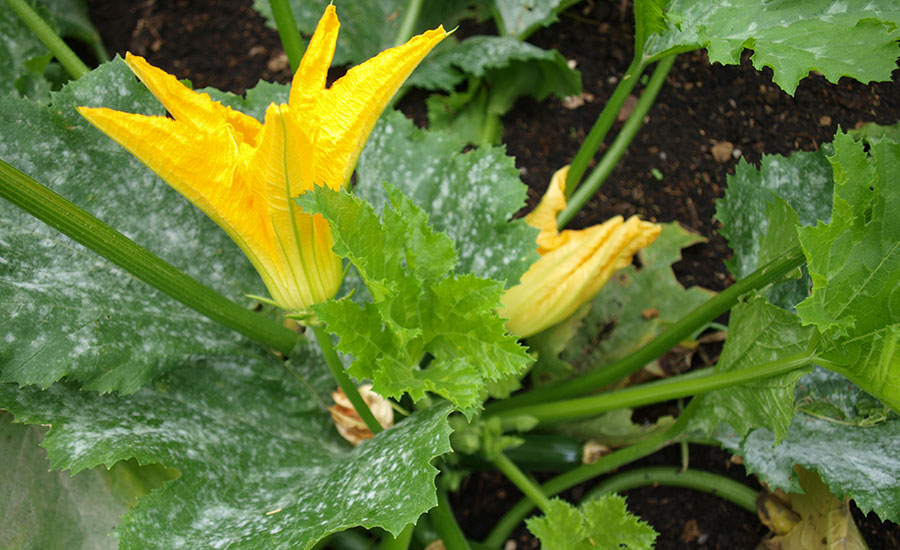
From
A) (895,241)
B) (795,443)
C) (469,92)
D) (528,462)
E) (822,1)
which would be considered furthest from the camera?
(469,92)

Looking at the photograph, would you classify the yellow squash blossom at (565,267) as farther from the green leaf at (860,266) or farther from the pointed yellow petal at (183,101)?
the pointed yellow petal at (183,101)

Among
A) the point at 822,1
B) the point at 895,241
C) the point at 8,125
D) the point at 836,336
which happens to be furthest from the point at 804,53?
the point at 8,125

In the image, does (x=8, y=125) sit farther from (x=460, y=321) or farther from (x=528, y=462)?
(x=528, y=462)

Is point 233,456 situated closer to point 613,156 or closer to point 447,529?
point 447,529

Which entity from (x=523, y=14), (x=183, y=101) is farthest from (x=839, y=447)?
(x=523, y=14)

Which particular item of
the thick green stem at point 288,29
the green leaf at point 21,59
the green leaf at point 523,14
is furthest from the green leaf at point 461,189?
the green leaf at point 21,59

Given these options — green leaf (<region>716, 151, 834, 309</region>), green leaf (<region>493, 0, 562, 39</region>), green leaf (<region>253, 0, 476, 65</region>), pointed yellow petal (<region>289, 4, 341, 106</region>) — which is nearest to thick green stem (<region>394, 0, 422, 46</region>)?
green leaf (<region>253, 0, 476, 65</region>)

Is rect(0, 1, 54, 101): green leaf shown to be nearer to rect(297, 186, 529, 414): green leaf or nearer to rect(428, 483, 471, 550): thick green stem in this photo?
rect(297, 186, 529, 414): green leaf
